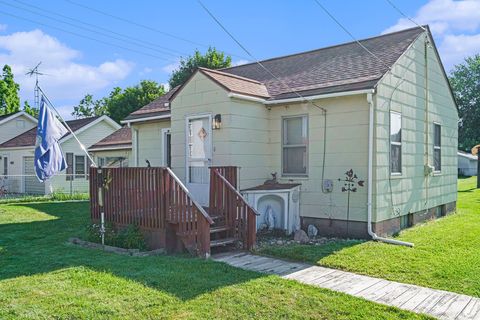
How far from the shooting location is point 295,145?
9469 millimetres

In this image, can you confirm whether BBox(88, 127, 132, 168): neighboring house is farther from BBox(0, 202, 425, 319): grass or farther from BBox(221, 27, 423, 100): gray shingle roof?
BBox(0, 202, 425, 319): grass

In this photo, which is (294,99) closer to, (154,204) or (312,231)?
(312,231)

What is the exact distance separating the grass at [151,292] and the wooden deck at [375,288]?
289mm

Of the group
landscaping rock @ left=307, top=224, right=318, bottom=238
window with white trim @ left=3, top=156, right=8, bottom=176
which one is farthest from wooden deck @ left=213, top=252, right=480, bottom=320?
window with white trim @ left=3, top=156, right=8, bottom=176

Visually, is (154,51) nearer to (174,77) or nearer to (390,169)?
(174,77)

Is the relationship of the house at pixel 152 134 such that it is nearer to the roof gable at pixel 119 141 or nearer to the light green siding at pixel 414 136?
the light green siding at pixel 414 136

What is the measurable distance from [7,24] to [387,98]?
37.7 ft

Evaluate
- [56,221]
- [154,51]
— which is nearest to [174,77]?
[154,51]

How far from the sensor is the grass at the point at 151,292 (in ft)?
14.3

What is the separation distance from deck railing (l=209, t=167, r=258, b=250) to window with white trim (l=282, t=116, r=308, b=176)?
1.87m

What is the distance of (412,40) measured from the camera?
1004cm

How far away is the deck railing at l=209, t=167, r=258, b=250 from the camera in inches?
293

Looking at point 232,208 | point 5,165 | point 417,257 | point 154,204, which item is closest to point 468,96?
point 417,257

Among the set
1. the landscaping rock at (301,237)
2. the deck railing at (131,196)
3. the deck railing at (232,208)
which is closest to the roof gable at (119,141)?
the deck railing at (131,196)
